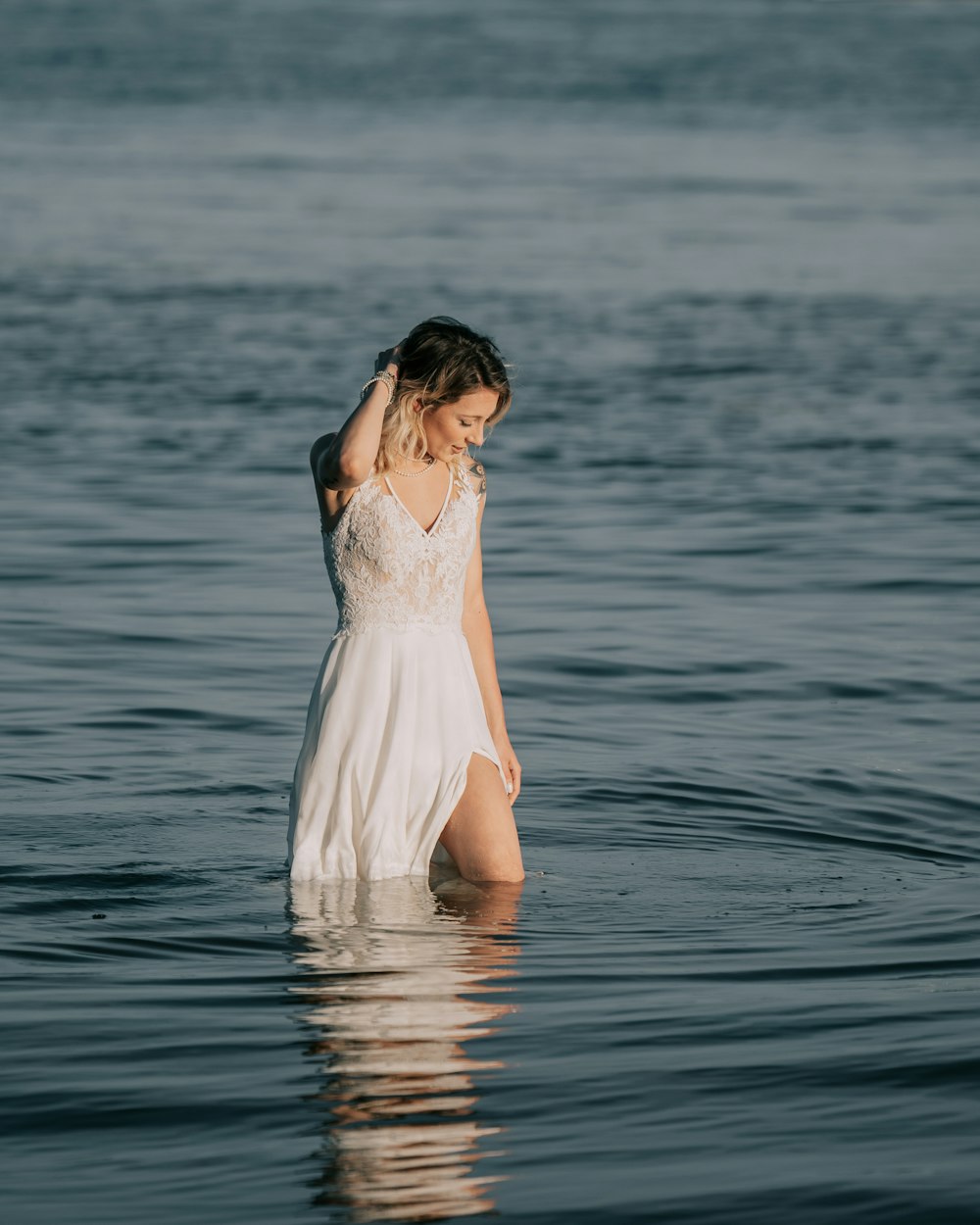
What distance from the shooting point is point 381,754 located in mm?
6480

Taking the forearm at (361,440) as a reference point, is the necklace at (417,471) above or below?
below

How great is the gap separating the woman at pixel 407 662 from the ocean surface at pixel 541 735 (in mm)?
208

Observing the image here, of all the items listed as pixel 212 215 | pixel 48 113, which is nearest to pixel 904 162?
pixel 212 215

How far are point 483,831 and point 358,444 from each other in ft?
4.39

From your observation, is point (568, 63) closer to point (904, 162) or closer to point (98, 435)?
point (904, 162)

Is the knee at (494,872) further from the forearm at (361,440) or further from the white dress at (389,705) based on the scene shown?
the forearm at (361,440)

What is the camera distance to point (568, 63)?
219 ft

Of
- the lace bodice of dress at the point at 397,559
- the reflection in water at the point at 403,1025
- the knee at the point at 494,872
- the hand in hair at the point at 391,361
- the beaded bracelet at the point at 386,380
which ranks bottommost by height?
the reflection in water at the point at 403,1025

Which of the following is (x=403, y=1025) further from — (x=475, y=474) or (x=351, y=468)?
(x=475, y=474)

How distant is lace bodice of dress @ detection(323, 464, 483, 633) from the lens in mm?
6348

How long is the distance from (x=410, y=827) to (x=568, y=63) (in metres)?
63.0

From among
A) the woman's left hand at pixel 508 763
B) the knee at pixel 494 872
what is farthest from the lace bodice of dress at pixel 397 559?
the knee at pixel 494 872

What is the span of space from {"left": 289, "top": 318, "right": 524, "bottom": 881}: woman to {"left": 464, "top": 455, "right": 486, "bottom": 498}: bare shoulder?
0.01 meters

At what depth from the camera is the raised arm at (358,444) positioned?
6090 mm
